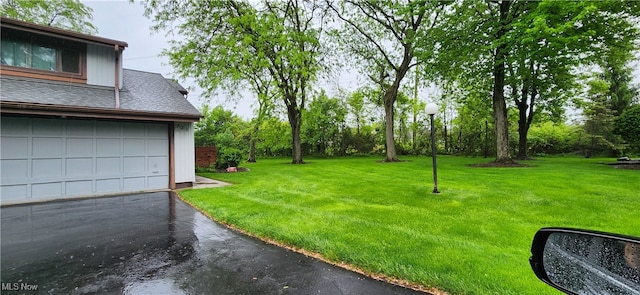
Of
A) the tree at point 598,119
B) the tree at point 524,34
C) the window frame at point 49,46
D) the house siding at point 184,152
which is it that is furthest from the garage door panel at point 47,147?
the tree at point 598,119

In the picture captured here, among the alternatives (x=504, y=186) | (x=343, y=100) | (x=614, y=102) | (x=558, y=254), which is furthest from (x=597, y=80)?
(x=558, y=254)

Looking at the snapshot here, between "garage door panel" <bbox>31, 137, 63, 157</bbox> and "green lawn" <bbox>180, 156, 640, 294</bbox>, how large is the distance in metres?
3.27

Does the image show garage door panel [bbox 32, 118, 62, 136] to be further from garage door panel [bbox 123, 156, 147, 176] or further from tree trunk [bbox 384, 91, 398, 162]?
tree trunk [bbox 384, 91, 398, 162]

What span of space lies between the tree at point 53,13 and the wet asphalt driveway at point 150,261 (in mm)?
17252

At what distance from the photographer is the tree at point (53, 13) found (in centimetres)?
1545

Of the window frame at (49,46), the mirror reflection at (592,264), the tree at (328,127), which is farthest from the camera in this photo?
the tree at (328,127)

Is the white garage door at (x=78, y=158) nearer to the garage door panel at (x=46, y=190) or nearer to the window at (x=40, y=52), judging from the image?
the garage door panel at (x=46, y=190)

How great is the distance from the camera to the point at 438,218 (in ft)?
16.5

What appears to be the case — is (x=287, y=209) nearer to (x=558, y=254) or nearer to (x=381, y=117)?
(x=558, y=254)

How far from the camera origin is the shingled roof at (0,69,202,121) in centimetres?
675

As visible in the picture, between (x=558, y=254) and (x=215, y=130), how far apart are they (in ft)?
65.3

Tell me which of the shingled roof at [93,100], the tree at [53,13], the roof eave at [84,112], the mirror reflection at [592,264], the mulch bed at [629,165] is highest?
the tree at [53,13]

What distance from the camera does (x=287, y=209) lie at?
19.3 ft

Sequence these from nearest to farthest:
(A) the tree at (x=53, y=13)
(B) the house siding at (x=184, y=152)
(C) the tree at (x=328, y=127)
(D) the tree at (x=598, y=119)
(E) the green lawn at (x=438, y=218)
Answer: (E) the green lawn at (x=438, y=218) → (B) the house siding at (x=184, y=152) → (A) the tree at (x=53, y=13) → (D) the tree at (x=598, y=119) → (C) the tree at (x=328, y=127)
